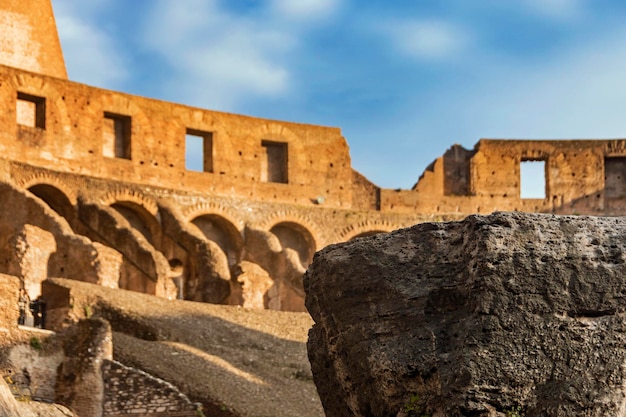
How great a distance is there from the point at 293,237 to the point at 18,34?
10518mm

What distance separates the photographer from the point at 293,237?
117ft

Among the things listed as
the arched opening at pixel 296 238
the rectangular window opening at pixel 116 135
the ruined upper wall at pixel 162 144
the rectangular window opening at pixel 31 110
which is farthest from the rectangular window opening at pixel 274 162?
the rectangular window opening at pixel 31 110

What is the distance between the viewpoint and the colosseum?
27250 mm

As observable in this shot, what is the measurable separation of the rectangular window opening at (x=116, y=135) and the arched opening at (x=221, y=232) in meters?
2.93

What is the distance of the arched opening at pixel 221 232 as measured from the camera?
3362cm

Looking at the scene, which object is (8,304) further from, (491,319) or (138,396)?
(491,319)

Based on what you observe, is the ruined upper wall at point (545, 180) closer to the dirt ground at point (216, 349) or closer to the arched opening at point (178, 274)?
the arched opening at point (178, 274)

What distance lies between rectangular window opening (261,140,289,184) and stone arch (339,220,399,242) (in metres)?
2.86

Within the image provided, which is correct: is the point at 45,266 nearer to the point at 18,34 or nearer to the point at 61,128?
the point at 61,128

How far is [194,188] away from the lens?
34.0 metres

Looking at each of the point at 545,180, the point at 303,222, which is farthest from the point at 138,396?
the point at 545,180

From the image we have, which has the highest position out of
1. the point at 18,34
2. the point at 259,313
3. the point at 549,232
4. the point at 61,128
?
the point at 18,34

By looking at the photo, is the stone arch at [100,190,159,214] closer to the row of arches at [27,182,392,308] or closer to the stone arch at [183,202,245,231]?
the row of arches at [27,182,392,308]

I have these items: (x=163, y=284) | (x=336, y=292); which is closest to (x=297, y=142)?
(x=163, y=284)
